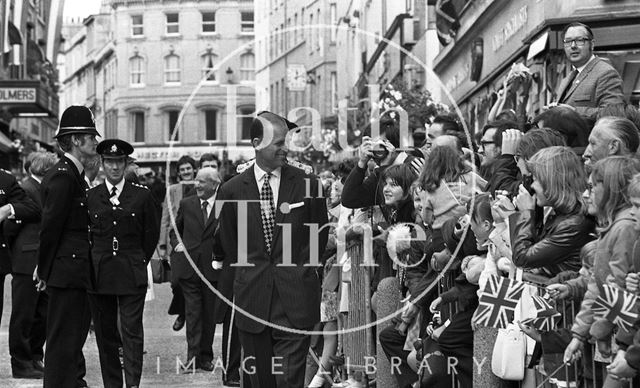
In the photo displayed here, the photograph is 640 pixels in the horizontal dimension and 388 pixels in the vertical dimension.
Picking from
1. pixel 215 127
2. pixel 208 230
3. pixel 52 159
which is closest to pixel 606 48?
pixel 208 230

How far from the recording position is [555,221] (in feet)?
25.0

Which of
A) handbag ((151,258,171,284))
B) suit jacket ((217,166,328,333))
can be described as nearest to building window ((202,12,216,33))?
handbag ((151,258,171,284))

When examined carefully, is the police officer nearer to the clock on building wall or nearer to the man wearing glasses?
the man wearing glasses

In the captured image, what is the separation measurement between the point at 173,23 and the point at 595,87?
103121 millimetres

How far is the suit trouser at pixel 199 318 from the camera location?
50.4ft

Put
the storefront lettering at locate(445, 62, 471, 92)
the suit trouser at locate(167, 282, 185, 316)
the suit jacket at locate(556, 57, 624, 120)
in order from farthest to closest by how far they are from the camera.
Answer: the storefront lettering at locate(445, 62, 471, 92) → the suit trouser at locate(167, 282, 185, 316) → the suit jacket at locate(556, 57, 624, 120)

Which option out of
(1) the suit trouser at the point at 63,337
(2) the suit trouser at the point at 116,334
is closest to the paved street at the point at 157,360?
(2) the suit trouser at the point at 116,334

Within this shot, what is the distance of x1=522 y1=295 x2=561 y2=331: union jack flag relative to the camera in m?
7.32

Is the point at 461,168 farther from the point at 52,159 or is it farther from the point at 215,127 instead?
the point at 215,127

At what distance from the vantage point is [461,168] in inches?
394

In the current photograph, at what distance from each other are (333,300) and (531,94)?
7.83 metres

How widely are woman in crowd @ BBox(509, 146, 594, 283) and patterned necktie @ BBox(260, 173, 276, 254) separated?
2576 mm

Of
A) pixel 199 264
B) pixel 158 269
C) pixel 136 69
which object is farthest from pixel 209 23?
pixel 199 264

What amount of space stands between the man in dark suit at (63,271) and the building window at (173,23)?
330 ft
